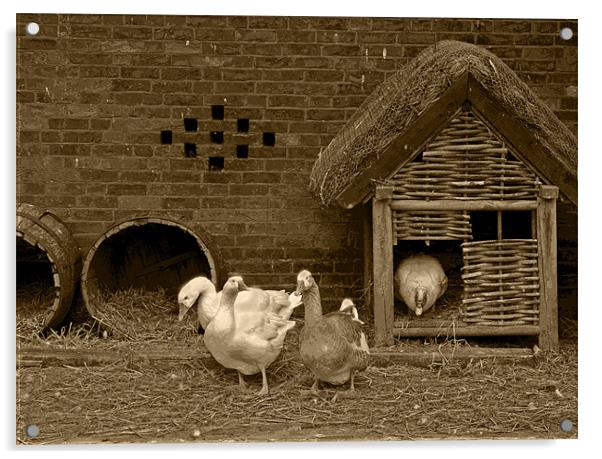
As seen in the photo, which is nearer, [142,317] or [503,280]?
[503,280]

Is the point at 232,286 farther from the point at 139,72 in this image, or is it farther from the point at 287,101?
the point at 139,72

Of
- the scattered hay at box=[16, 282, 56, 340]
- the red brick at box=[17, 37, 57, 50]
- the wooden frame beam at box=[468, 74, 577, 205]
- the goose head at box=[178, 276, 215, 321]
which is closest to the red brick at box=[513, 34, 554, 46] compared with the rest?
the wooden frame beam at box=[468, 74, 577, 205]

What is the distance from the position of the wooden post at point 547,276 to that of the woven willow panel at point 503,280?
0.09 feet

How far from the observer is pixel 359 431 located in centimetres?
406

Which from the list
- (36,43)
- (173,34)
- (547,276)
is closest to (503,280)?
(547,276)

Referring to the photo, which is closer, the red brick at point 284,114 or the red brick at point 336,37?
the red brick at point 336,37

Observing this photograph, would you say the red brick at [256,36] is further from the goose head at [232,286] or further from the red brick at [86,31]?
the goose head at [232,286]

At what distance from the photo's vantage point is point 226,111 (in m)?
4.73

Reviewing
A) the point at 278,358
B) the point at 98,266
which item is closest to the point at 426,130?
the point at 278,358

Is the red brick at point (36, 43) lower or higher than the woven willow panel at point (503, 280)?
higher

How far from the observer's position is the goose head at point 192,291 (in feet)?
14.8

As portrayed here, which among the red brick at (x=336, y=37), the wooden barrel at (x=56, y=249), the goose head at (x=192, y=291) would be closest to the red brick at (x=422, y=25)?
the red brick at (x=336, y=37)

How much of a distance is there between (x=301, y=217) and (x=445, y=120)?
32.9 inches

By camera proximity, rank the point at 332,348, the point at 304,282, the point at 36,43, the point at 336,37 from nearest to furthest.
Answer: the point at 332,348 → the point at 304,282 → the point at 36,43 → the point at 336,37
